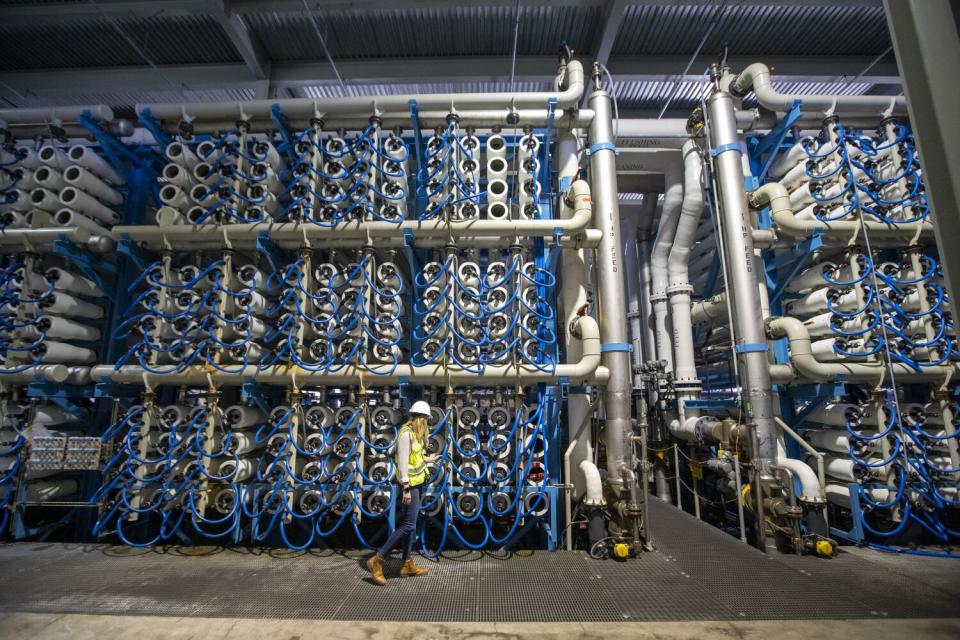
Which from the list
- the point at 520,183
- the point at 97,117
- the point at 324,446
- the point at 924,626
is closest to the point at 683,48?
the point at 520,183

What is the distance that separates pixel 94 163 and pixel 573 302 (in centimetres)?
676

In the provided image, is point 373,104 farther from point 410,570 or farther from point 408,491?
point 410,570

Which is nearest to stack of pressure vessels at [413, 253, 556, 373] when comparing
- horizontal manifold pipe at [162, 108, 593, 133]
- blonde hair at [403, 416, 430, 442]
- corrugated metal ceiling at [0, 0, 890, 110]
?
blonde hair at [403, 416, 430, 442]

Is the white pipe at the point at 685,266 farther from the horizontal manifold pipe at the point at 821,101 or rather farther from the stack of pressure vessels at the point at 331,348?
the stack of pressure vessels at the point at 331,348

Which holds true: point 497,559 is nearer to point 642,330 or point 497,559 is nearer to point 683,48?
point 642,330

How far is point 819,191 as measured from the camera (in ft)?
17.9

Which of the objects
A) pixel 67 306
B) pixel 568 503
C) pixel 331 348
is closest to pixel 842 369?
pixel 568 503

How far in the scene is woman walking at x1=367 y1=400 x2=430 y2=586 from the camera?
3.65 m

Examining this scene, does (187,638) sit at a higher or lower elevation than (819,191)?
lower

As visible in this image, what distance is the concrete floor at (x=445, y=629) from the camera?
2803 millimetres

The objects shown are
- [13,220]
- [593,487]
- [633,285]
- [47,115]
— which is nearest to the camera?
[593,487]

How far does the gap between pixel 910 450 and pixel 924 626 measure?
265cm

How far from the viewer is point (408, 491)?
3686 millimetres

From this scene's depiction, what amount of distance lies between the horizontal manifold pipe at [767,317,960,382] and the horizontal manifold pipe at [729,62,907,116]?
3.21 metres
